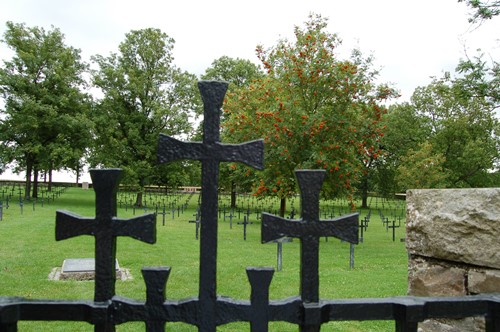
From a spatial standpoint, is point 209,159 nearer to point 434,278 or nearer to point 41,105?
point 434,278

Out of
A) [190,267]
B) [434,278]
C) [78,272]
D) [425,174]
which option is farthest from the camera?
[425,174]

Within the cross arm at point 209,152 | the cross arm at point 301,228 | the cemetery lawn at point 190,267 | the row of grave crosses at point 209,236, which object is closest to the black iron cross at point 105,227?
the row of grave crosses at point 209,236

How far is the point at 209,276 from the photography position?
1782 mm

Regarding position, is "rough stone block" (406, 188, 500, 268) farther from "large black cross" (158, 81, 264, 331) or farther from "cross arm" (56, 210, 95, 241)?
"cross arm" (56, 210, 95, 241)

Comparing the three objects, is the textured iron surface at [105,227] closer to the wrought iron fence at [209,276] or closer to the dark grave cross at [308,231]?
the wrought iron fence at [209,276]

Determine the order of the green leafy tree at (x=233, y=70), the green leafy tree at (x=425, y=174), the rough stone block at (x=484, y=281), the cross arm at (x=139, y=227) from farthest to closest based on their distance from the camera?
1. the green leafy tree at (x=233, y=70)
2. the green leafy tree at (x=425, y=174)
3. the rough stone block at (x=484, y=281)
4. the cross arm at (x=139, y=227)

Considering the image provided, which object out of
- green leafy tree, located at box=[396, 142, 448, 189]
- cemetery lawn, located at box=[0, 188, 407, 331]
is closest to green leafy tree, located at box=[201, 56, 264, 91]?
green leafy tree, located at box=[396, 142, 448, 189]

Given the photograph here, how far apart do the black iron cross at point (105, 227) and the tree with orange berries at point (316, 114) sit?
12.0m

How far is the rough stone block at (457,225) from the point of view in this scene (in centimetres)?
244

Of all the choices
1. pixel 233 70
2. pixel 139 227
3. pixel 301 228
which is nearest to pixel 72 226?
pixel 139 227

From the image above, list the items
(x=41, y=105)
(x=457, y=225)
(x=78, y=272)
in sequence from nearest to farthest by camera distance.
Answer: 1. (x=457, y=225)
2. (x=78, y=272)
3. (x=41, y=105)

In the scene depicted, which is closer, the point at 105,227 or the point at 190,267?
the point at 105,227

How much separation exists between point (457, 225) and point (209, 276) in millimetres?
1647

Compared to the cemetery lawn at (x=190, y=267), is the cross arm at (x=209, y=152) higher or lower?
higher
